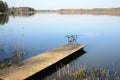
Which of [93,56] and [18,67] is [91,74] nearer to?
[18,67]

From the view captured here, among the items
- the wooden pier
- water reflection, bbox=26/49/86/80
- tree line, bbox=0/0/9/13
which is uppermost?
tree line, bbox=0/0/9/13

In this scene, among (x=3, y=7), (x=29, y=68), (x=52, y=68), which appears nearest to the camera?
(x=29, y=68)

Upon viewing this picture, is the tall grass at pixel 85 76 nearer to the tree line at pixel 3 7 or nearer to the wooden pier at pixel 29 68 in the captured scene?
the wooden pier at pixel 29 68

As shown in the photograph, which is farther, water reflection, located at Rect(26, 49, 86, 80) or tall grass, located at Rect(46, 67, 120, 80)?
water reflection, located at Rect(26, 49, 86, 80)

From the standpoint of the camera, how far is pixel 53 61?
8.46 m

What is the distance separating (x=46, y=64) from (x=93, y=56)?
4.13 m

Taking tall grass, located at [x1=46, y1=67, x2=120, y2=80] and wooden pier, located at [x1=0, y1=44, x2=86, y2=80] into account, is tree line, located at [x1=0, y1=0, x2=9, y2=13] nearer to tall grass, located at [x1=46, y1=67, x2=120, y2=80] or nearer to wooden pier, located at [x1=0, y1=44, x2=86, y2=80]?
wooden pier, located at [x1=0, y1=44, x2=86, y2=80]

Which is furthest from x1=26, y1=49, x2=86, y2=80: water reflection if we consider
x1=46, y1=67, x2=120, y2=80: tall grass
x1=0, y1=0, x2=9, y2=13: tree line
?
x1=0, y1=0, x2=9, y2=13: tree line

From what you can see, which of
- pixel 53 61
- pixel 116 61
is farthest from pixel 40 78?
pixel 116 61

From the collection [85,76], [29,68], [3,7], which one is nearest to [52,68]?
[29,68]

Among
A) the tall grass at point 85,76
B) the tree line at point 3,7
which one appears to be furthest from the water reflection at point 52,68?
the tree line at point 3,7

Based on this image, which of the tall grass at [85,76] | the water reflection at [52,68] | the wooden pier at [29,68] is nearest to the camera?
the wooden pier at [29,68]

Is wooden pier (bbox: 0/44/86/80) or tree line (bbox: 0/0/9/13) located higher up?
tree line (bbox: 0/0/9/13)

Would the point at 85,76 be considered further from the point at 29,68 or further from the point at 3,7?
the point at 3,7
